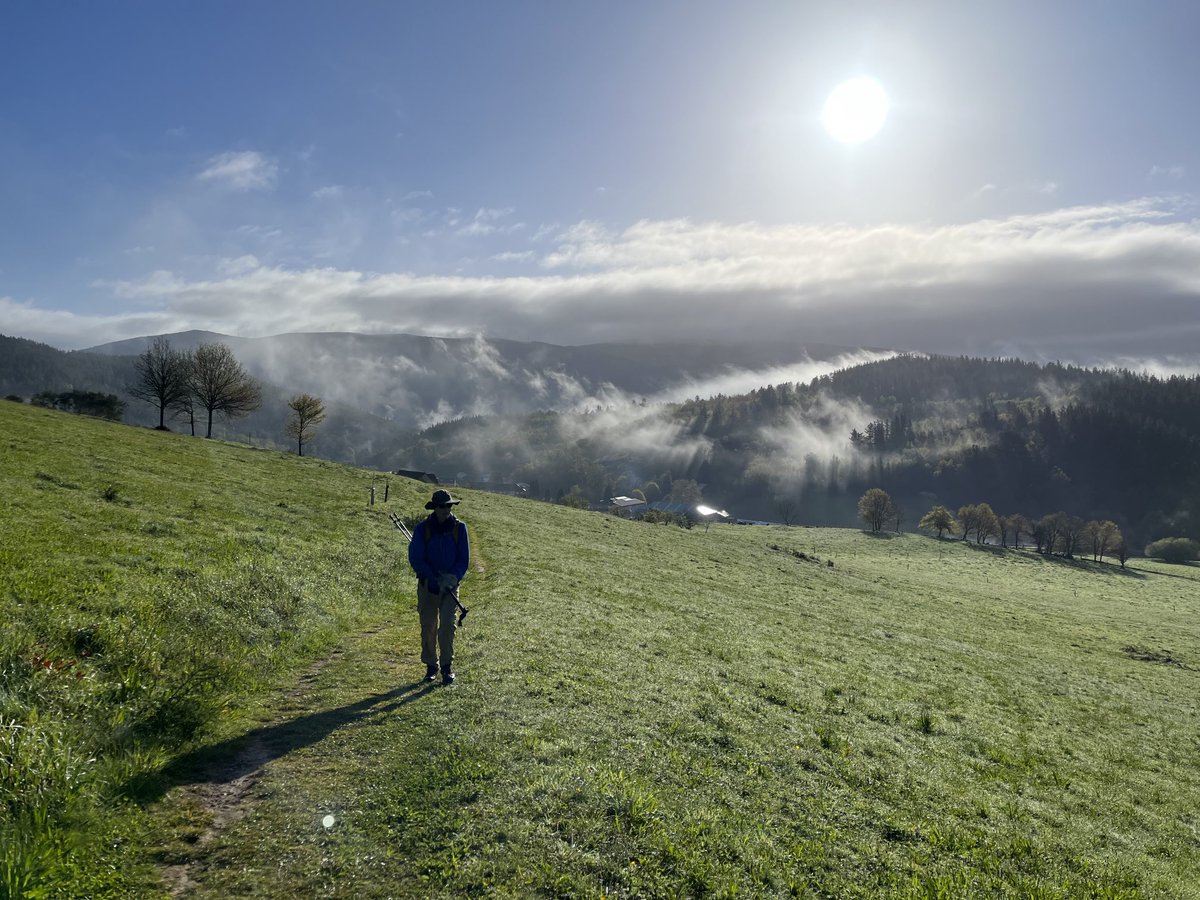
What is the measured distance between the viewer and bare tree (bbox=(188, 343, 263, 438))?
92.4 metres

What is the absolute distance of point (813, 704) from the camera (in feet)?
61.9

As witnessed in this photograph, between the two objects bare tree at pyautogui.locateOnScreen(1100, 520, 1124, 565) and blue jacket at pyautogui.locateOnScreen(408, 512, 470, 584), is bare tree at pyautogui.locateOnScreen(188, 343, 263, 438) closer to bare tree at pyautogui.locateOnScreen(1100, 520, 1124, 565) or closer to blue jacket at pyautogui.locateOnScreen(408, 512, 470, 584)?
blue jacket at pyautogui.locateOnScreen(408, 512, 470, 584)

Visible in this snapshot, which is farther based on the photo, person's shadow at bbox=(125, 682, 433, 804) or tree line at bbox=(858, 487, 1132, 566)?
tree line at bbox=(858, 487, 1132, 566)

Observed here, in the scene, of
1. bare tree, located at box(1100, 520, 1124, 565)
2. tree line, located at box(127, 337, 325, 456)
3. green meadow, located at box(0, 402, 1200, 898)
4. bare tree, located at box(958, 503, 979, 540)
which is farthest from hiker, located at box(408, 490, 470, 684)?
bare tree, located at box(958, 503, 979, 540)

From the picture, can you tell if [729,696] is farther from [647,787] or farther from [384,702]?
[384,702]

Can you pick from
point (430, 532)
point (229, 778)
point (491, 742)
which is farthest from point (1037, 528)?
point (229, 778)

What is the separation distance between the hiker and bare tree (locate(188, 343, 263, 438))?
9215 centimetres

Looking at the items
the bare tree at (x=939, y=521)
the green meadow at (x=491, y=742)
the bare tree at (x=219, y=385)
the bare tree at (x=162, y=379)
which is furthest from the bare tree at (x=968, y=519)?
the bare tree at (x=162, y=379)

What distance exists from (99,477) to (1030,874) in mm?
38030

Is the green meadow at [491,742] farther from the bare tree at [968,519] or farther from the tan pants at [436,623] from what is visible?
the bare tree at [968,519]

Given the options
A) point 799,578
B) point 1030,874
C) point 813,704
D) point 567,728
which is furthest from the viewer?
point 799,578

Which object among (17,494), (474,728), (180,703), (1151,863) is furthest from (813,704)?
(17,494)

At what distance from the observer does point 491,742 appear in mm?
11438

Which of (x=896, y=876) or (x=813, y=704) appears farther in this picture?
(x=813, y=704)
